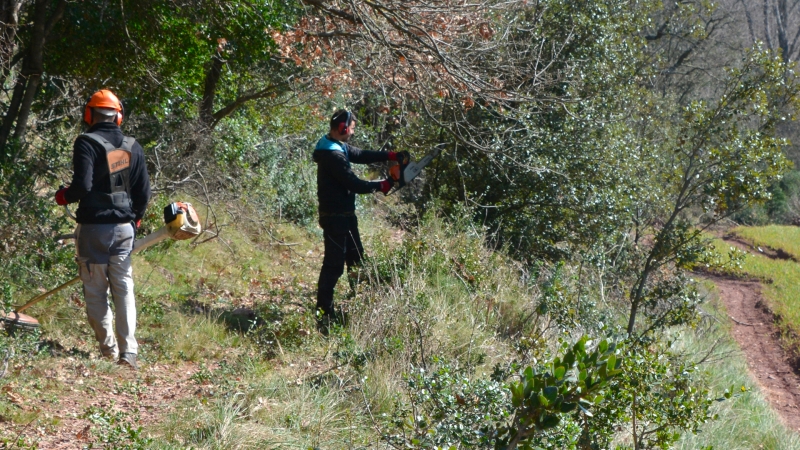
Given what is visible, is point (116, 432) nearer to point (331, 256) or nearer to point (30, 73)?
point (331, 256)

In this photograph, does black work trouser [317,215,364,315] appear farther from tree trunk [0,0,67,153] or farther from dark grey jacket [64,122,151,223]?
tree trunk [0,0,67,153]

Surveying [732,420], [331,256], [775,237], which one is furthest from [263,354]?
[775,237]

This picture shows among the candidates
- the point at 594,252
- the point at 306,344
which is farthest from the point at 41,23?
the point at 594,252

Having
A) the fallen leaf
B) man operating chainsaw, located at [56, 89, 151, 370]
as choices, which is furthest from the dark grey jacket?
the fallen leaf

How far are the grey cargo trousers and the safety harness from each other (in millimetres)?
155

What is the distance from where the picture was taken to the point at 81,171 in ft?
16.7

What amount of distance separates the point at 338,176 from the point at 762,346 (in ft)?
40.7

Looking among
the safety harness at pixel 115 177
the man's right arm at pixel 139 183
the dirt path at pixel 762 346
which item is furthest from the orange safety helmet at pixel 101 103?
the dirt path at pixel 762 346

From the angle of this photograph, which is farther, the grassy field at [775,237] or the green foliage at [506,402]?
the grassy field at [775,237]

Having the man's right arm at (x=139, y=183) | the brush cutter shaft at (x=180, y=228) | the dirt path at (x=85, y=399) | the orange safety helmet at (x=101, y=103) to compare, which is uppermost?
the orange safety helmet at (x=101, y=103)

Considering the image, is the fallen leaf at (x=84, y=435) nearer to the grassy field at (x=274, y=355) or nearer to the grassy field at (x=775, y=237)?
the grassy field at (x=274, y=355)

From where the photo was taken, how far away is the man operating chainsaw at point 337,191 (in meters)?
6.54

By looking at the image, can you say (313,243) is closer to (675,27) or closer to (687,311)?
(687,311)

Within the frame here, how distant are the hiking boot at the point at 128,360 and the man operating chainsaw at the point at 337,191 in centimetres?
154
